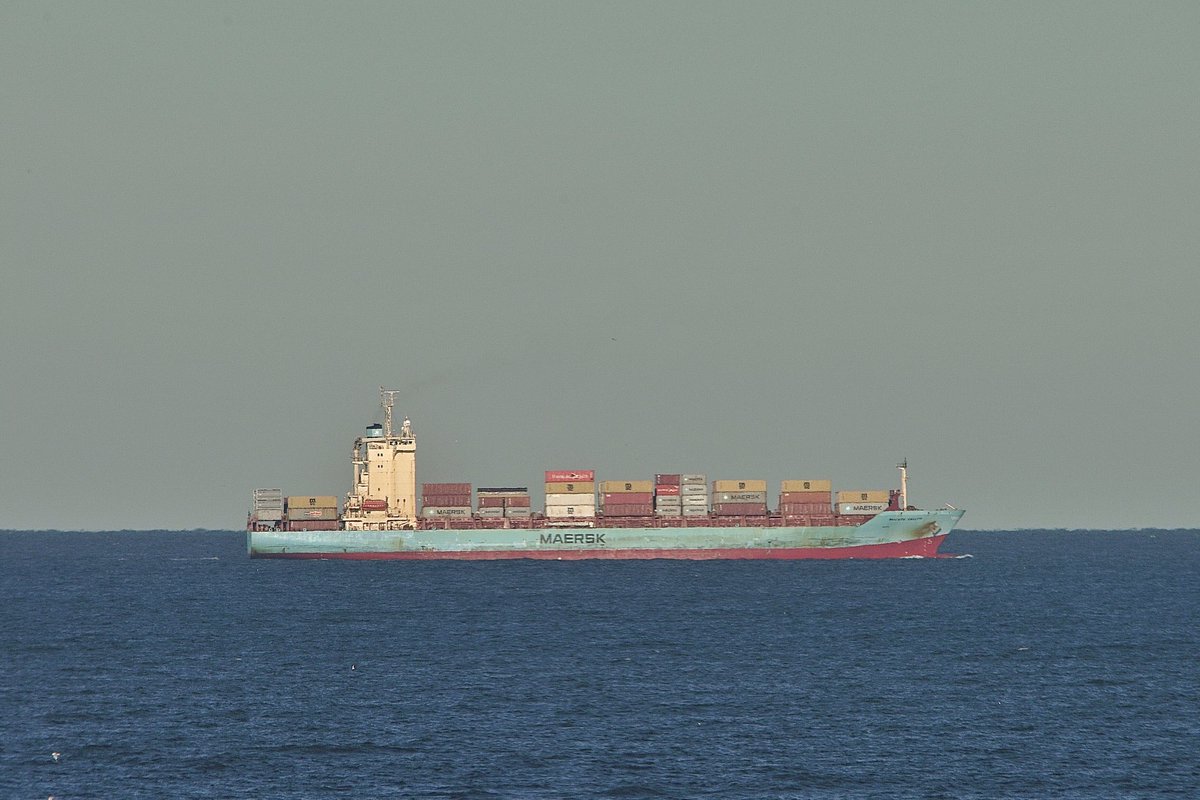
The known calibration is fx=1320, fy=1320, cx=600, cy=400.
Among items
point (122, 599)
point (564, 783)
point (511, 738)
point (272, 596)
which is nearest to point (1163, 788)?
point (564, 783)

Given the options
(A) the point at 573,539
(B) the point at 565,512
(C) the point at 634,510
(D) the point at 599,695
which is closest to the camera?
(D) the point at 599,695

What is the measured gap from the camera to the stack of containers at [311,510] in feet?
490

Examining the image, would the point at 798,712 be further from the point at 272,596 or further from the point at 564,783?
the point at 272,596

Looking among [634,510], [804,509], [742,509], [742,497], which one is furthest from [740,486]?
[634,510]

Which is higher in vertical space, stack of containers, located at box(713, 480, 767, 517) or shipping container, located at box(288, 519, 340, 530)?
stack of containers, located at box(713, 480, 767, 517)

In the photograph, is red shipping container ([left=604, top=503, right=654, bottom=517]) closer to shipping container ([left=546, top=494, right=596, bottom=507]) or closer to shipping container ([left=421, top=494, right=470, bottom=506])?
shipping container ([left=546, top=494, right=596, bottom=507])

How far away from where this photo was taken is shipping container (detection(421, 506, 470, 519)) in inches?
5748

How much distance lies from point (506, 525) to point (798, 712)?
8823cm

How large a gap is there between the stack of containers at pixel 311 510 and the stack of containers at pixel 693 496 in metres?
39.3

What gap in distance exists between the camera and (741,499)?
477 ft

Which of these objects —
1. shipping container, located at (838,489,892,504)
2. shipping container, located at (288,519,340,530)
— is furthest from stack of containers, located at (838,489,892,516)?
shipping container, located at (288,519,340,530)

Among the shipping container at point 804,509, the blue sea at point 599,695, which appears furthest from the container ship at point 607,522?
the blue sea at point 599,695

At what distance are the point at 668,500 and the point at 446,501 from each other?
2471 centimetres

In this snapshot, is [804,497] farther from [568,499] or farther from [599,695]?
[599,695]
